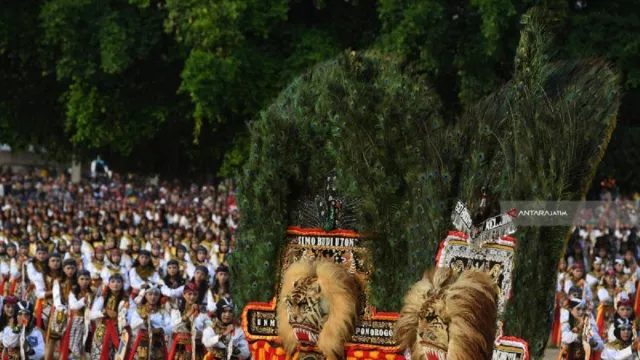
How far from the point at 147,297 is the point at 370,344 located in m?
5.35

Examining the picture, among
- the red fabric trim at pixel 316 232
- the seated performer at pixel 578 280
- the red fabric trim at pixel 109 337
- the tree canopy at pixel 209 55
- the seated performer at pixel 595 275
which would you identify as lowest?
the red fabric trim at pixel 109 337

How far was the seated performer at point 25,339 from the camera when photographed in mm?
18266

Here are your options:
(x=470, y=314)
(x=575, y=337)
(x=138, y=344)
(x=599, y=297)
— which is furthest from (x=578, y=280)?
(x=470, y=314)

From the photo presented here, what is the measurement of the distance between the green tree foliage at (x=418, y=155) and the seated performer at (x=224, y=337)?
2.44 meters

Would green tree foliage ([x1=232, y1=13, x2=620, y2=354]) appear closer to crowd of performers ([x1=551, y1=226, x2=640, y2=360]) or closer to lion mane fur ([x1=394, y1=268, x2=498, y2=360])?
lion mane fur ([x1=394, y1=268, x2=498, y2=360])

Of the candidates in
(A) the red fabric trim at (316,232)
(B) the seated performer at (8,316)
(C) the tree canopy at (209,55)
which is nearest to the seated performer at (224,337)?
(B) the seated performer at (8,316)

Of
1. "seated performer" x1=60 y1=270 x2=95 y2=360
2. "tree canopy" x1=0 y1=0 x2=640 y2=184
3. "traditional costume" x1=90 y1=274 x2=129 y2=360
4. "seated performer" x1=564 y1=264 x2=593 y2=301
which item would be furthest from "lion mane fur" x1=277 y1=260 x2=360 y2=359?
"tree canopy" x1=0 y1=0 x2=640 y2=184

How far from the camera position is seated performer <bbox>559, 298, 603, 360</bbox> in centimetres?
1584

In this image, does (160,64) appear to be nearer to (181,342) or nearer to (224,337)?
(181,342)

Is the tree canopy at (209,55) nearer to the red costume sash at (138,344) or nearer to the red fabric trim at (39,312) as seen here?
the red fabric trim at (39,312)

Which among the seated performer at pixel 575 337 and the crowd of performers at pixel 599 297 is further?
the seated performer at pixel 575 337

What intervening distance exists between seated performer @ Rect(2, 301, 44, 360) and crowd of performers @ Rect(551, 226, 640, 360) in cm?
625

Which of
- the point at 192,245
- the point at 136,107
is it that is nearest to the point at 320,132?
the point at 192,245

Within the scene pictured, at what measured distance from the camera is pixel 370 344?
13484mm
